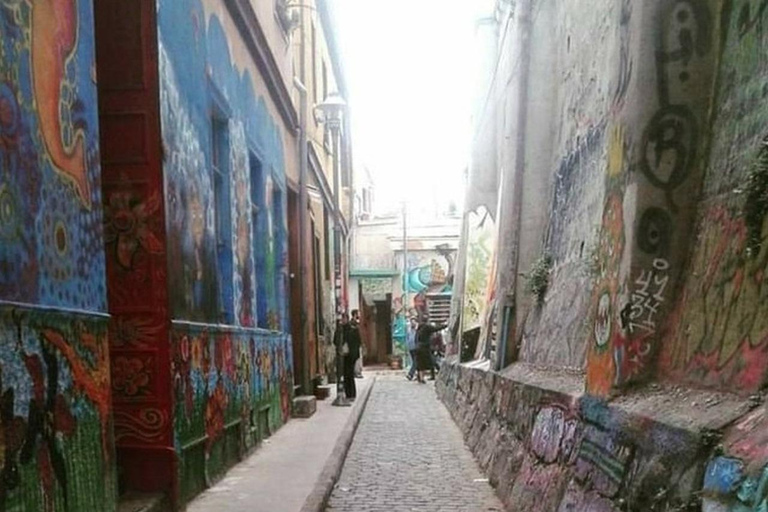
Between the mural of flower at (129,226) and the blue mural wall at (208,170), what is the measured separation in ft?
0.59

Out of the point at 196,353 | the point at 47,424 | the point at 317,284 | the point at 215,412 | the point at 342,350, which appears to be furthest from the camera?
the point at 317,284

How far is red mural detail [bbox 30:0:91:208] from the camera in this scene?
399 cm

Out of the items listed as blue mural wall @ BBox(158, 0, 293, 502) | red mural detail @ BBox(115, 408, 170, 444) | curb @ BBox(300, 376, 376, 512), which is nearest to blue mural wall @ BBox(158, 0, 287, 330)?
blue mural wall @ BBox(158, 0, 293, 502)

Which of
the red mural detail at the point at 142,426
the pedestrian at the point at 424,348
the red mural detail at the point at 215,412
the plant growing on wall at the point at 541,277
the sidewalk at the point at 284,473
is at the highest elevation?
the plant growing on wall at the point at 541,277

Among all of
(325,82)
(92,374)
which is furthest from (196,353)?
(325,82)

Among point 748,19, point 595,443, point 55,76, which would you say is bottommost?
point 595,443

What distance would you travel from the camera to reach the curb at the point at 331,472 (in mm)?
6534

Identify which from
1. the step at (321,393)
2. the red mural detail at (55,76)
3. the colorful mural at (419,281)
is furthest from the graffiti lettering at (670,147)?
the colorful mural at (419,281)

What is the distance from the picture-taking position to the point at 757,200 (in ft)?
11.3

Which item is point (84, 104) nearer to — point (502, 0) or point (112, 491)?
point (112, 491)

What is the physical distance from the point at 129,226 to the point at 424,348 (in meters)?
19.1

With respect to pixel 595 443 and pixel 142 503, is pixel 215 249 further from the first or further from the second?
pixel 595 443

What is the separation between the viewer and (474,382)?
447 inches

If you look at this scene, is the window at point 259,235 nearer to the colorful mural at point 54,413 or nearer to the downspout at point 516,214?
the downspout at point 516,214
